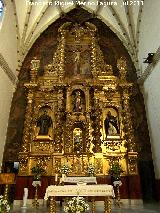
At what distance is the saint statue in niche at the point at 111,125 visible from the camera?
11.3 metres

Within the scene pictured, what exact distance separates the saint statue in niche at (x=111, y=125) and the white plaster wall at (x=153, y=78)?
1684mm

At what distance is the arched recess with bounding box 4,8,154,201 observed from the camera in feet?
37.6

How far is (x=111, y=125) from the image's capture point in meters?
11.4

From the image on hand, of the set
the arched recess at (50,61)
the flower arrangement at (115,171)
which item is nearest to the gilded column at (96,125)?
the flower arrangement at (115,171)

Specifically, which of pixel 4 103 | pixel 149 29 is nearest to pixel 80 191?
pixel 4 103

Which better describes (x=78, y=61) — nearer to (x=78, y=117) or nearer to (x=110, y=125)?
(x=78, y=117)

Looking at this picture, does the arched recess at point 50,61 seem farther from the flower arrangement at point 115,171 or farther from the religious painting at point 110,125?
the flower arrangement at point 115,171

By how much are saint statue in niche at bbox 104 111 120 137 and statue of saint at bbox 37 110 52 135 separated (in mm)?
2770

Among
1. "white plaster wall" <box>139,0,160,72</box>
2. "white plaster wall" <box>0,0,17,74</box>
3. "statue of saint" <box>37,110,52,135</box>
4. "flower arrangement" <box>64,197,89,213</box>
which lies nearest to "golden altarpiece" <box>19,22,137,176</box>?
"statue of saint" <box>37,110,52,135</box>

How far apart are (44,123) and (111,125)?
3.26 meters

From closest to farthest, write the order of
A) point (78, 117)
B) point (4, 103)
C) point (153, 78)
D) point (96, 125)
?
point (153, 78) < point (96, 125) < point (78, 117) < point (4, 103)

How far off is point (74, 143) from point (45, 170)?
71.7 inches

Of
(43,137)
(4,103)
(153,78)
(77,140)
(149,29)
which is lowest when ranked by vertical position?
(77,140)

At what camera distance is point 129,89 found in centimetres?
1230
